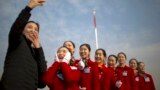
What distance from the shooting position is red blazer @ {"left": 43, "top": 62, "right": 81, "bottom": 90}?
5.21 metres

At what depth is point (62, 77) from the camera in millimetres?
5402

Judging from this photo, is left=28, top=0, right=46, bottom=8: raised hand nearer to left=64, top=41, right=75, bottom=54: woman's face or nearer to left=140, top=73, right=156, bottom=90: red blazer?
left=64, top=41, right=75, bottom=54: woman's face

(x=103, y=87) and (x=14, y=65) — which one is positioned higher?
(x=14, y=65)

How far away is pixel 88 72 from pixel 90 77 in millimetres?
131

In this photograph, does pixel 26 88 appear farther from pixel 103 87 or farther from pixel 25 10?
pixel 103 87

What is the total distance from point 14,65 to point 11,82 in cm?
22

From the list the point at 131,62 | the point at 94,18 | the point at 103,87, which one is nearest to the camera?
the point at 103,87

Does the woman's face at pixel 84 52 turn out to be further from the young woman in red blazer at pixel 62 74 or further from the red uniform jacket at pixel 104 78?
the young woman in red blazer at pixel 62 74

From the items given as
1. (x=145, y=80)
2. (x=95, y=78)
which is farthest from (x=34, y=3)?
(x=145, y=80)

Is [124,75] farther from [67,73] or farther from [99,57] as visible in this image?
[67,73]

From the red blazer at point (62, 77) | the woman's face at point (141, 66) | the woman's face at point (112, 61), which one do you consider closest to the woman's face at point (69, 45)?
the red blazer at point (62, 77)

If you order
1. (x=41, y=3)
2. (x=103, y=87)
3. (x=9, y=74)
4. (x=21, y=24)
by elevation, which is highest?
(x=41, y=3)

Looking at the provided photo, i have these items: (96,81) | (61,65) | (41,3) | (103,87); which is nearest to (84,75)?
(96,81)

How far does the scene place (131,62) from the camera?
975 centimetres
